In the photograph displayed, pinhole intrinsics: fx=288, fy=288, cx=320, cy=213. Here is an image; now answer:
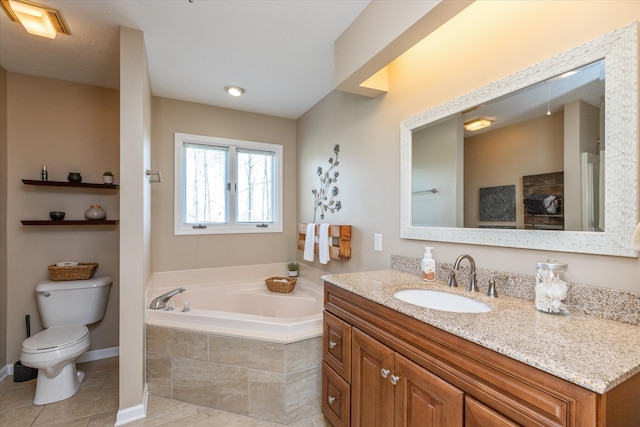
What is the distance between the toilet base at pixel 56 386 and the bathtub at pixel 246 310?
0.69 metres

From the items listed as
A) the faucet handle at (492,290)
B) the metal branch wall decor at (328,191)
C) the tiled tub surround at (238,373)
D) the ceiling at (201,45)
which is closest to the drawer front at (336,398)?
the tiled tub surround at (238,373)

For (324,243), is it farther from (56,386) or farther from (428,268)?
(56,386)

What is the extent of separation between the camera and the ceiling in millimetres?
1645

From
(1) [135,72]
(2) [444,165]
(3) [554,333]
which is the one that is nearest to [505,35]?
(2) [444,165]

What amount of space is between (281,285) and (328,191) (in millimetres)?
1036

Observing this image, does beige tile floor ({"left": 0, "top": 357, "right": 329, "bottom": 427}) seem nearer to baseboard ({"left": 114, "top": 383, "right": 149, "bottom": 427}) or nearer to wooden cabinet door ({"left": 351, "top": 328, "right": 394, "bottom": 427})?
baseboard ({"left": 114, "top": 383, "right": 149, "bottom": 427})

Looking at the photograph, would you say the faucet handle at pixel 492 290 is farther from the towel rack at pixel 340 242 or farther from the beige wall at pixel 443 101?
the towel rack at pixel 340 242

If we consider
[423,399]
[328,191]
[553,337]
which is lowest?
[423,399]

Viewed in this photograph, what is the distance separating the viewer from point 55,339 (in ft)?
6.60

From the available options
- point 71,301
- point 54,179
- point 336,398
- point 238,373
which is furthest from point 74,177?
point 336,398

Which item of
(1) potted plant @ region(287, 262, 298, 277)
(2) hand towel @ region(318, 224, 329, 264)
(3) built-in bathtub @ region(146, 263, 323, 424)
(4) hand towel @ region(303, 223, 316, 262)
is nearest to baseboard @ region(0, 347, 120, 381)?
(3) built-in bathtub @ region(146, 263, 323, 424)

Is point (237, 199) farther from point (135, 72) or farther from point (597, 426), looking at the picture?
point (597, 426)

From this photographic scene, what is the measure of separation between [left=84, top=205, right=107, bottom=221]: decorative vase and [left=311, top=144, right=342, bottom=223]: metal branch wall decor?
1.92m

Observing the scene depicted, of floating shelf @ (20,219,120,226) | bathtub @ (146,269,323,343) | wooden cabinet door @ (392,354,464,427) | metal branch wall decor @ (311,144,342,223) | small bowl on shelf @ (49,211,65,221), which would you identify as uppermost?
metal branch wall decor @ (311,144,342,223)
